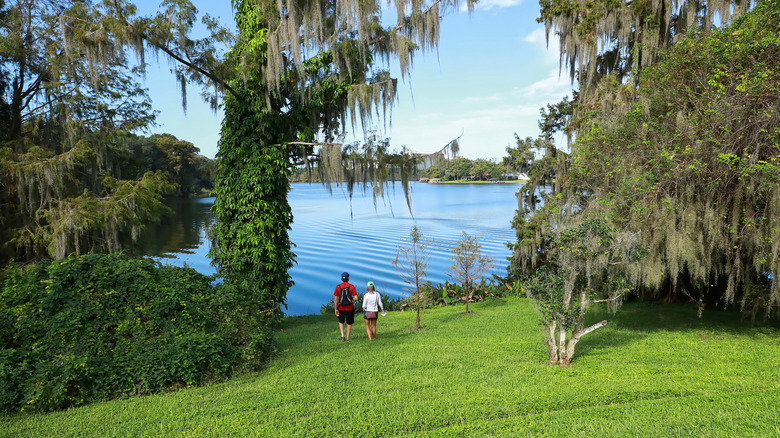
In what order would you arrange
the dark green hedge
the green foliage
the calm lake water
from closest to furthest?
the dark green hedge < the green foliage < the calm lake water

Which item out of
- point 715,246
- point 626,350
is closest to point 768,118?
point 715,246

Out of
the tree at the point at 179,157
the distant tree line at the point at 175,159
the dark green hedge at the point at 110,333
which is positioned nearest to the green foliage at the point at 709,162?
the dark green hedge at the point at 110,333

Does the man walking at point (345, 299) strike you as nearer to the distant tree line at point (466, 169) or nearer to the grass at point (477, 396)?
the grass at point (477, 396)

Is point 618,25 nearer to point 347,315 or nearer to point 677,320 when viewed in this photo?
point 677,320

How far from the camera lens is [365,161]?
42.0 feet

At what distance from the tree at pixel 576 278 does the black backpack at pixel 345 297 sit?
350cm

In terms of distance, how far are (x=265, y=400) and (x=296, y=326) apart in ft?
25.7

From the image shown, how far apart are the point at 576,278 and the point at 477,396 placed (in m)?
2.67

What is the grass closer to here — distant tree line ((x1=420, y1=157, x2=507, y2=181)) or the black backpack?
the black backpack

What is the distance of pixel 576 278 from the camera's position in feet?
23.6

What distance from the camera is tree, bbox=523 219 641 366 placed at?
22.8 ft

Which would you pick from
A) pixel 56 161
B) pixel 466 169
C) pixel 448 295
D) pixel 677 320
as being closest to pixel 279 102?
pixel 56 161

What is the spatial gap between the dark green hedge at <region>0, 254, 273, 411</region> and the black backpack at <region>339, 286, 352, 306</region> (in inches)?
68.8

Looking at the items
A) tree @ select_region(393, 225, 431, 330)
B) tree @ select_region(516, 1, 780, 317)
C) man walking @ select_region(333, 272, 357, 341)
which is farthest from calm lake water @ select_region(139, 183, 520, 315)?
tree @ select_region(516, 1, 780, 317)
